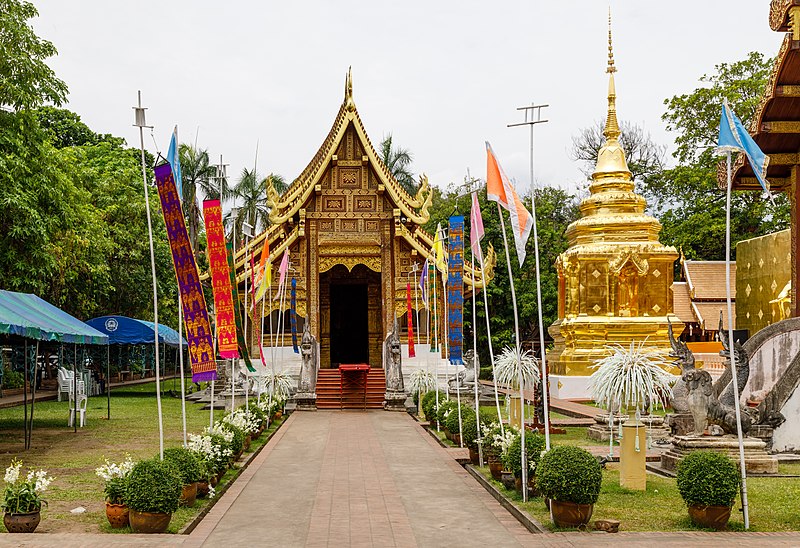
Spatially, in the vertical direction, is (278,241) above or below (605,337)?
above

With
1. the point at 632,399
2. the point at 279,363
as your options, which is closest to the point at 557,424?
the point at 632,399

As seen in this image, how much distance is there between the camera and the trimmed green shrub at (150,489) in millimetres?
8922

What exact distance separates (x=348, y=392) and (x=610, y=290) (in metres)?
9.46

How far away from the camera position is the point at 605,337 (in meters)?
29.1

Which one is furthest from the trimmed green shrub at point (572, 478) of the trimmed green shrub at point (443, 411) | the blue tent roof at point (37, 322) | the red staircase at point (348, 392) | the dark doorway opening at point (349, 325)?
the dark doorway opening at point (349, 325)

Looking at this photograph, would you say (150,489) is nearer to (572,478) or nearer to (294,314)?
(572,478)

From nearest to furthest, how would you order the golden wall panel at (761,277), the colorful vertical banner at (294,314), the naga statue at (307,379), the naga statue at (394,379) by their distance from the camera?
the golden wall panel at (761,277) < the naga statue at (394,379) < the naga statue at (307,379) < the colorful vertical banner at (294,314)

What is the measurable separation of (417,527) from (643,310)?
21.6m

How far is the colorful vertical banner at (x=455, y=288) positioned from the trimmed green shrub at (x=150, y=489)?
399 inches

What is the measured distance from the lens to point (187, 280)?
36.1 ft

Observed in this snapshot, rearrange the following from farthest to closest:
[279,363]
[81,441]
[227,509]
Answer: [279,363]
[81,441]
[227,509]

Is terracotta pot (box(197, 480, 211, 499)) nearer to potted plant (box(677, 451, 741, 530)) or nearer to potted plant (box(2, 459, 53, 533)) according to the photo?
potted plant (box(2, 459, 53, 533))

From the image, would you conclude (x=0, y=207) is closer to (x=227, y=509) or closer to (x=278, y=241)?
(x=278, y=241)

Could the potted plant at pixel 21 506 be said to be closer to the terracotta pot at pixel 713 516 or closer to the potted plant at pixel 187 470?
the potted plant at pixel 187 470
